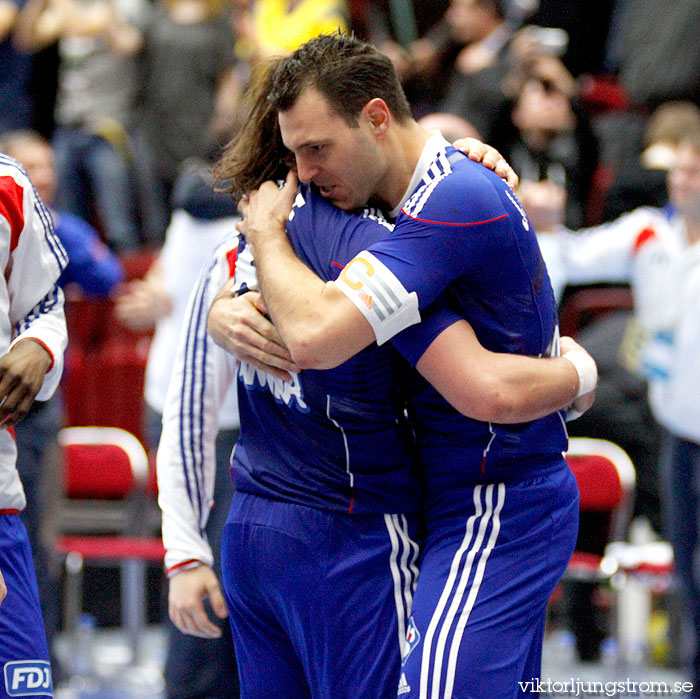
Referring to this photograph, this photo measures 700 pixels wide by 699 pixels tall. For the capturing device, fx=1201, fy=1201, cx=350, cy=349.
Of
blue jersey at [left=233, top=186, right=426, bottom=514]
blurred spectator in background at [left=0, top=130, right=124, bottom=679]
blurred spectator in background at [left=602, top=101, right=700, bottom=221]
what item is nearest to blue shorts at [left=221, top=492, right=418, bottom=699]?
blue jersey at [left=233, top=186, right=426, bottom=514]

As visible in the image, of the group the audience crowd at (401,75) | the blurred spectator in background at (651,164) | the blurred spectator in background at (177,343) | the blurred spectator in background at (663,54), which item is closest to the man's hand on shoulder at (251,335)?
the blurred spectator in background at (177,343)

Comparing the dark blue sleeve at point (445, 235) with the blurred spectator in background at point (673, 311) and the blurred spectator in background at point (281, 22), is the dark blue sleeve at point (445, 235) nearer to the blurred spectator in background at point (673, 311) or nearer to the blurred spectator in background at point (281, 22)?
the blurred spectator in background at point (673, 311)

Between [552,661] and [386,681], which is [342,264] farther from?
[552,661]

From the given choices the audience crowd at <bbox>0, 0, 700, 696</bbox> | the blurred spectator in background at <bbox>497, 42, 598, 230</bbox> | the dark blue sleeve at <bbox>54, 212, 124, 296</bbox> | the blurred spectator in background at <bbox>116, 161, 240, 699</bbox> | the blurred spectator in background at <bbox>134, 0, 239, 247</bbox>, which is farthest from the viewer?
the blurred spectator in background at <bbox>134, 0, 239, 247</bbox>

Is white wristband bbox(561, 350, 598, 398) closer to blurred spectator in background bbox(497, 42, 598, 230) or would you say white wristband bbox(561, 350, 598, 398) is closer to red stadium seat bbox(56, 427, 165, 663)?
red stadium seat bbox(56, 427, 165, 663)

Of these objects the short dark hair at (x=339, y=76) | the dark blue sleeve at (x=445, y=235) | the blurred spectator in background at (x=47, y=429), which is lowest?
the blurred spectator in background at (x=47, y=429)

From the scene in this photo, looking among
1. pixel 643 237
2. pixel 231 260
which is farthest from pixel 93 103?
pixel 231 260

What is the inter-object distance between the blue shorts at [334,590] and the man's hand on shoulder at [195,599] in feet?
0.60

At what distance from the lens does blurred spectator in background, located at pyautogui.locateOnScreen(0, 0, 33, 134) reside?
816 cm

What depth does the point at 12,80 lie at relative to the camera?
8188 millimetres

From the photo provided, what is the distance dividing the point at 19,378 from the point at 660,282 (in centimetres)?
331

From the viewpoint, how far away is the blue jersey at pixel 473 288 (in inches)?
84.9

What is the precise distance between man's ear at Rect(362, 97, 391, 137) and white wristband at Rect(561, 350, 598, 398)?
1.87 ft

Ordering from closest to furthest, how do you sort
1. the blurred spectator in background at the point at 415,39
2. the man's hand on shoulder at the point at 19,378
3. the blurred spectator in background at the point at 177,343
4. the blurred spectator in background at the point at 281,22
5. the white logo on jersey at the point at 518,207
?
the white logo on jersey at the point at 518,207 → the man's hand on shoulder at the point at 19,378 → the blurred spectator in background at the point at 177,343 → the blurred spectator in background at the point at 415,39 → the blurred spectator in background at the point at 281,22
